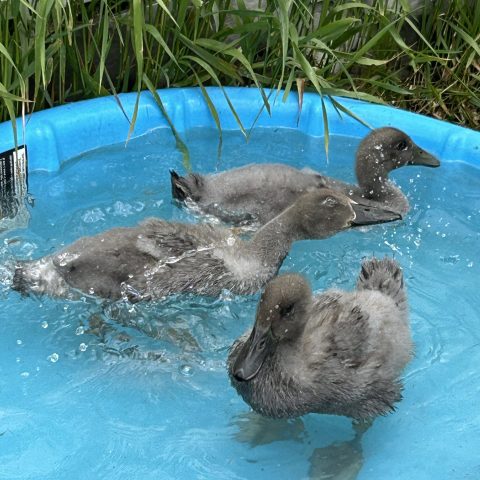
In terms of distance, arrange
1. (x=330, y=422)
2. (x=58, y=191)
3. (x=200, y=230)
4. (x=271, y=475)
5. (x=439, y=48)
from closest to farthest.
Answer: (x=271, y=475) → (x=330, y=422) → (x=200, y=230) → (x=58, y=191) → (x=439, y=48)

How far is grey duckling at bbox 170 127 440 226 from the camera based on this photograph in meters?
4.38

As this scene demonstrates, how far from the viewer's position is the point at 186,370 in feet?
12.3

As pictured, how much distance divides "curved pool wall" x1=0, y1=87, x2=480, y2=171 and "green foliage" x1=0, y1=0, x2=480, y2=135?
0.37ft

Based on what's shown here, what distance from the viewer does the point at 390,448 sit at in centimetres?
354

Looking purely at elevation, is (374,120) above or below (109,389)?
above

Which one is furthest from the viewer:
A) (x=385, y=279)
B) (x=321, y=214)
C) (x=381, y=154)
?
(x=381, y=154)

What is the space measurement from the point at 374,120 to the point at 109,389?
7.39ft

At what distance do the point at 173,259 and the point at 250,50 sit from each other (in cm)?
167

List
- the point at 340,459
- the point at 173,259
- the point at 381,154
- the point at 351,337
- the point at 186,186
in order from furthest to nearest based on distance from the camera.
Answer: the point at 381,154 → the point at 186,186 → the point at 173,259 → the point at 340,459 → the point at 351,337

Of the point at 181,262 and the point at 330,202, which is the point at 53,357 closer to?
the point at 181,262

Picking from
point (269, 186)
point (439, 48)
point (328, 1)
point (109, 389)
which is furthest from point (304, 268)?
point (439, 48)

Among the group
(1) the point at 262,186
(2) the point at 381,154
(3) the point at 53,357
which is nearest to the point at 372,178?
(2) the point at 381,154

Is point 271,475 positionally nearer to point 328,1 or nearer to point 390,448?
point 390,448

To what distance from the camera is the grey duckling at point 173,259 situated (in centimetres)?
376
